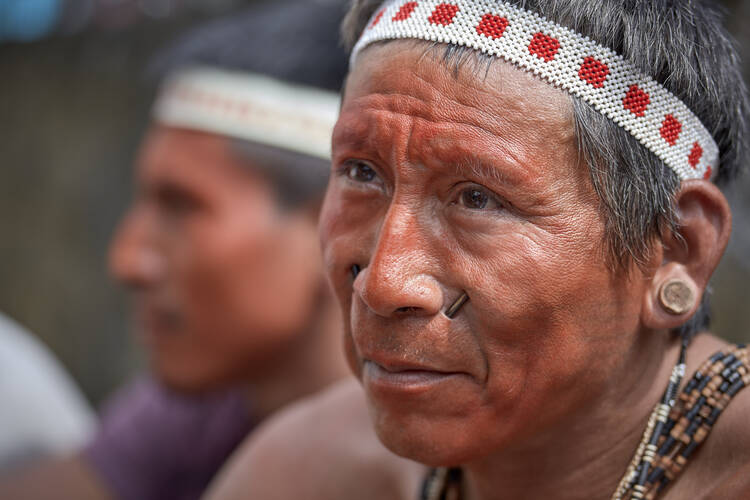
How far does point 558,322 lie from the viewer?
1761 millimetres

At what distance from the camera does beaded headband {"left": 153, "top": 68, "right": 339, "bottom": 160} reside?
3.52 metres

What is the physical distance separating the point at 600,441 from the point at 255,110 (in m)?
A: 2.10

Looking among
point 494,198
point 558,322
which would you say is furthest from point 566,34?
point 558,322

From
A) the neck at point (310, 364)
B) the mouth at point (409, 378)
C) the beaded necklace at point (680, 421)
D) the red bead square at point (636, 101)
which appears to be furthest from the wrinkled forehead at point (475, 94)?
the neck at point (310, 364)

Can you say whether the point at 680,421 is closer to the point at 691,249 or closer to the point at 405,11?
the point at 691,249

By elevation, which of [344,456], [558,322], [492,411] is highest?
[558,322]

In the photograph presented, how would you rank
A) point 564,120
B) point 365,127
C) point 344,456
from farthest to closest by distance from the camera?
1. point 344,456
2. point 365,127
3. point 564,120

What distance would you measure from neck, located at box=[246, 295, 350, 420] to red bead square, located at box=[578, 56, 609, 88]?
6.95 feet

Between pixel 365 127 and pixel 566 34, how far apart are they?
41 cm

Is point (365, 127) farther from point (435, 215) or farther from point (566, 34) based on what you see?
point (566, 34)

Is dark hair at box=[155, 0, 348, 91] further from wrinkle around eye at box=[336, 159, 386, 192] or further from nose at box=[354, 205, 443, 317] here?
nose at box=[354, 205, 443, 317]

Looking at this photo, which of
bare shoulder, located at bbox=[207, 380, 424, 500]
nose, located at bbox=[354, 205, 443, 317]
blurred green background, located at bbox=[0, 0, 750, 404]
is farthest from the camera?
blurred green background, located at bbox=[0, 0, 750, 404]

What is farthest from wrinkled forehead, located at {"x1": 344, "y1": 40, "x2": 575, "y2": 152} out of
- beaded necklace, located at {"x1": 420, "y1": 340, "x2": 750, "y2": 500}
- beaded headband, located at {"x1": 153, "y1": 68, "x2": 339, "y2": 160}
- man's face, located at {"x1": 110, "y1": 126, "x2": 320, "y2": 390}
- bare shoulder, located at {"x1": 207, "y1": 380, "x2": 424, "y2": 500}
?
man's face, located at {"x1": 110, "y1": 126, "x2": 320, "y2": 390}

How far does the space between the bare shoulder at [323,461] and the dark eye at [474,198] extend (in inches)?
35.4
